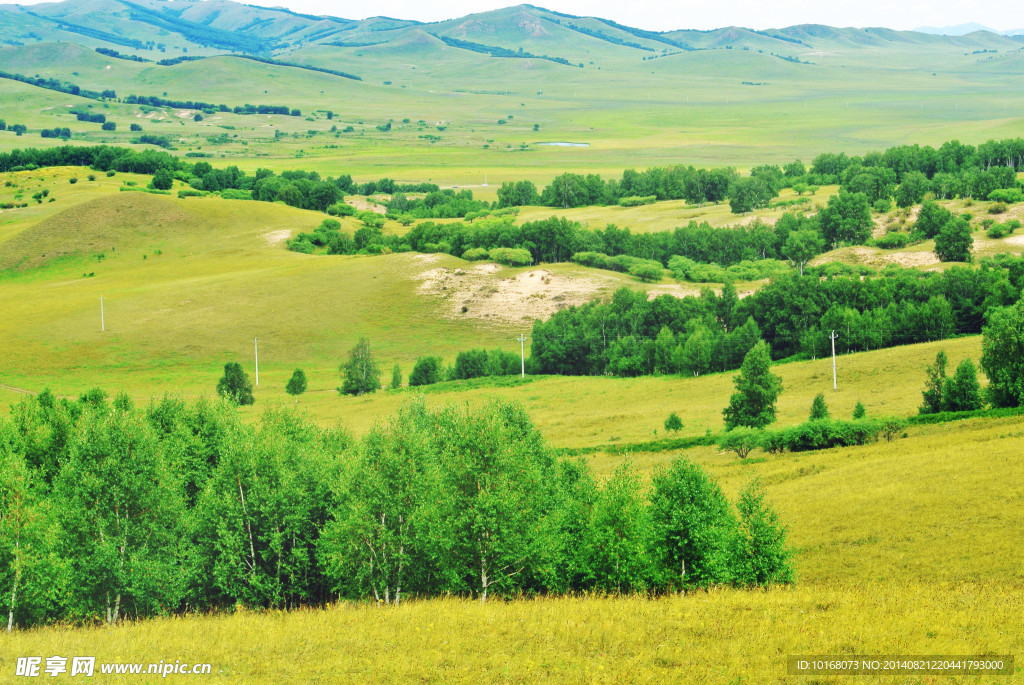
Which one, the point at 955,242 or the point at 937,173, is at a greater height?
the point at 937,173

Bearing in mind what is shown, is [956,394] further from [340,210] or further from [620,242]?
[340,210]

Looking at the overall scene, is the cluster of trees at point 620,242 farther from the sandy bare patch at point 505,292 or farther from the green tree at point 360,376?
the green tree at point 360,376

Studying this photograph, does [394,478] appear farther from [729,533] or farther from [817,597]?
[817,597]

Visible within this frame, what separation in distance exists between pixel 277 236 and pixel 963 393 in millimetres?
132598

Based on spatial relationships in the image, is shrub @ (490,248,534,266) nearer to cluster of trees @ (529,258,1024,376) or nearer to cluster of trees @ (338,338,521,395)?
cluster of trees @ (529,258,1024,376)

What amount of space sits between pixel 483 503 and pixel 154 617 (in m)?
13.6

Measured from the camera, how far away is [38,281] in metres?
150

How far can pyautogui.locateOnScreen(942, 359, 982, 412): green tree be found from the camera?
61.3 metres

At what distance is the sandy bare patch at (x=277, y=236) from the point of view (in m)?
167

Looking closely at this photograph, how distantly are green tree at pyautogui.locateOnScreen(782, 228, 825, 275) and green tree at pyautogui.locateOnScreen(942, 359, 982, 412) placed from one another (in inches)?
3588

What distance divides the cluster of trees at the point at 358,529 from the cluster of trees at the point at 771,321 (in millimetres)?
58512

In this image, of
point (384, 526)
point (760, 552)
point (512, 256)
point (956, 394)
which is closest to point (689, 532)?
point (760, 552)

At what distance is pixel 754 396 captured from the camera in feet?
221

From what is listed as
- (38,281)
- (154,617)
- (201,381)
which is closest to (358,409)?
(201,381)
